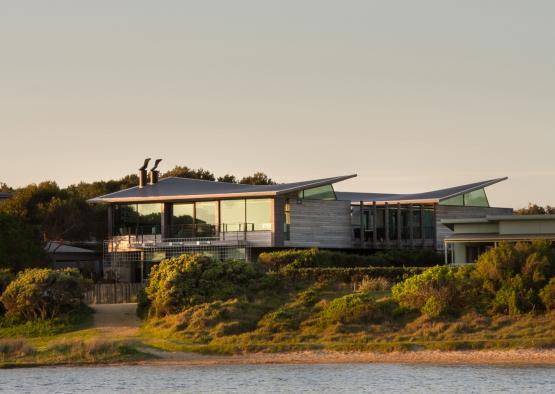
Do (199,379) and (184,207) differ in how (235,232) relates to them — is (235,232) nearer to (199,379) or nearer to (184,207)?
(184,207)

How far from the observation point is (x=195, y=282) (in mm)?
54438

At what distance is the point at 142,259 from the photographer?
7306cm

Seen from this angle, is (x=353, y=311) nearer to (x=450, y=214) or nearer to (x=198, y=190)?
(x=198, y=190)

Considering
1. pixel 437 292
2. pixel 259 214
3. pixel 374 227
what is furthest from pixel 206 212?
pixel 437 292

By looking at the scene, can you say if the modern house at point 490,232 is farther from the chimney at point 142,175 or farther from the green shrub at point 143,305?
the chimney at point 142,175

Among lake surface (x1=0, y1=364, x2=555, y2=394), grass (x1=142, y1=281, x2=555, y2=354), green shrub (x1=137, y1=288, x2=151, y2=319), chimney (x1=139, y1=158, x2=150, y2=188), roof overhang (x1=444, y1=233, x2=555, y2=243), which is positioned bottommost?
lake surface (x1=0, y1=364, x2=555, y2=394)

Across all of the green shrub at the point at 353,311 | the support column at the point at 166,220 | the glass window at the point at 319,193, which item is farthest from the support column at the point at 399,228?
the green shrub at the point at 353,311

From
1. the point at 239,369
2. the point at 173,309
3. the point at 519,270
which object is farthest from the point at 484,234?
the point at 239,369

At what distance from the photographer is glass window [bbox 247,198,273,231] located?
68875mm

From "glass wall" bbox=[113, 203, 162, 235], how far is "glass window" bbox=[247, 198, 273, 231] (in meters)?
7.03

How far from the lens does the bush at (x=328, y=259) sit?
196ft

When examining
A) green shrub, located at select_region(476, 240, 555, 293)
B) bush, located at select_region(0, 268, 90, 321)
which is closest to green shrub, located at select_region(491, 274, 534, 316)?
green shrub, located at select_region(476, 240, 555, 293)

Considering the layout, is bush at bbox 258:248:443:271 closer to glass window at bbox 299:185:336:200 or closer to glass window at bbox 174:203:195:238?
glass window at bbox 299:185:336:200

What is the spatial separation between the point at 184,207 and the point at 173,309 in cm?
2028
